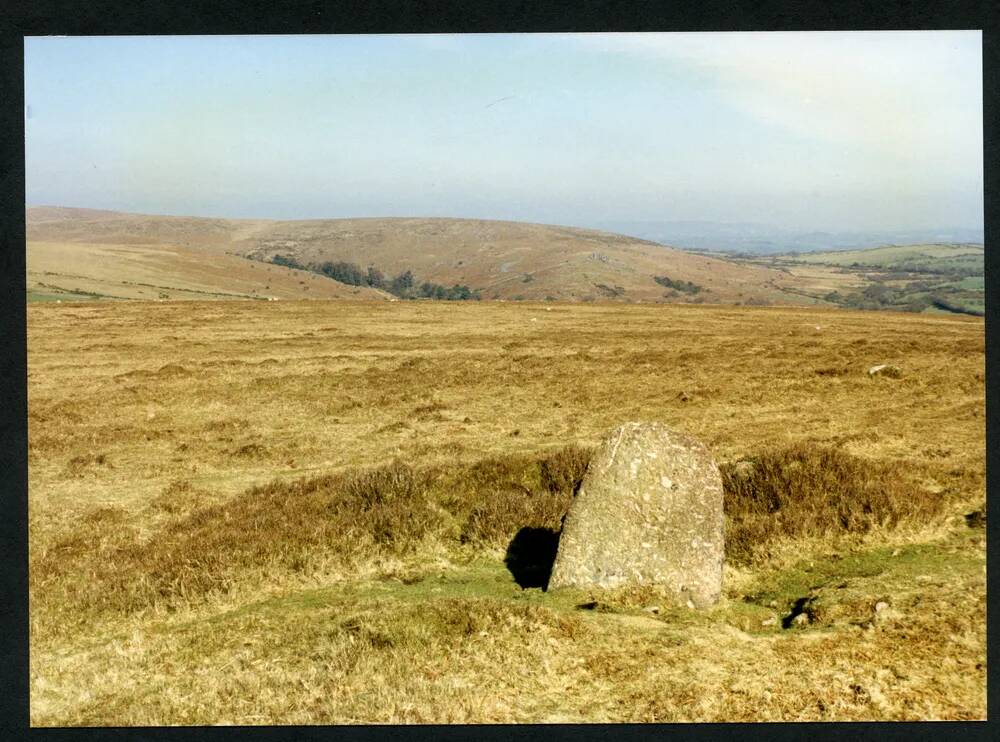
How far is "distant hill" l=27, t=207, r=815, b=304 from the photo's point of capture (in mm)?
94500

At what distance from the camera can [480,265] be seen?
146m

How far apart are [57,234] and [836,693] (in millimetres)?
220664

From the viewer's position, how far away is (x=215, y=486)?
1414 cm

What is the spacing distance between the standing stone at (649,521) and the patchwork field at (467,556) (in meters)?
0.29

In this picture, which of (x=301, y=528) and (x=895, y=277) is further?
(x=895, y=277)

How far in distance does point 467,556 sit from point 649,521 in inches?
112

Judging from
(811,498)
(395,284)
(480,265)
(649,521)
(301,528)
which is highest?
(480,265)

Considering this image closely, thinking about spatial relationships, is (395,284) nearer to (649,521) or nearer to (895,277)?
(895,277)

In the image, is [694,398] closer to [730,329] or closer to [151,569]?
[151,569]

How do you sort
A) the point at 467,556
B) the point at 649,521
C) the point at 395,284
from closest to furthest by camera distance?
1. the point at 649,521
2. the point at 467,556
3. the point at 395,284

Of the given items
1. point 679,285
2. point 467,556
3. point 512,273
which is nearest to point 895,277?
point 679,285

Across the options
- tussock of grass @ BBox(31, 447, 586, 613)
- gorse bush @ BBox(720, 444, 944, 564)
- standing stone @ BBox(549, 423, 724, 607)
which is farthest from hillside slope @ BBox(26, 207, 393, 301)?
standing stone @ BBox(549, 423, 724, 607)

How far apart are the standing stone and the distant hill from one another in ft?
233

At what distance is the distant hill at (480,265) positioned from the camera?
94.5 meters
